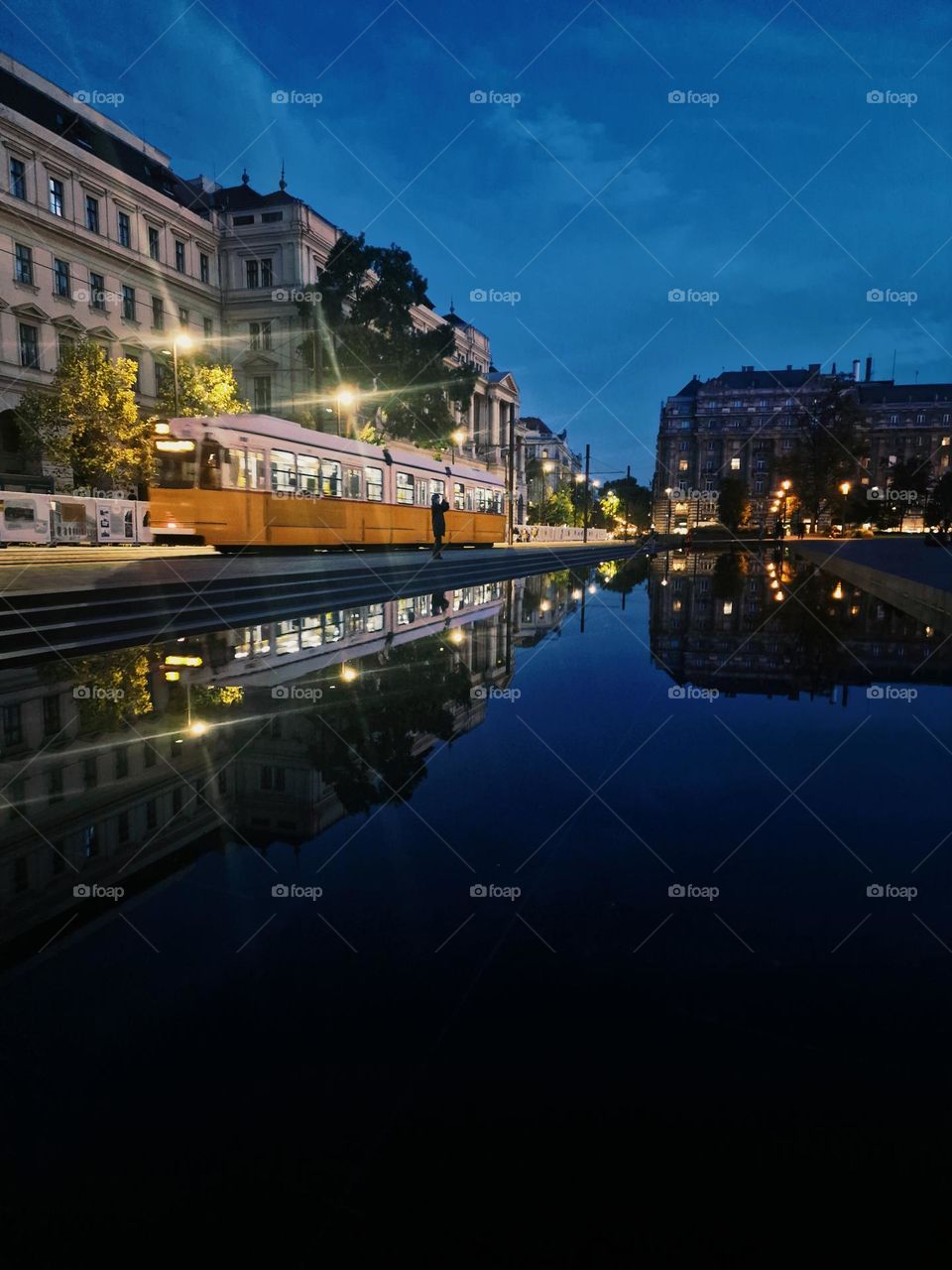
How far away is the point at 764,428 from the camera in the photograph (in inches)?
4070

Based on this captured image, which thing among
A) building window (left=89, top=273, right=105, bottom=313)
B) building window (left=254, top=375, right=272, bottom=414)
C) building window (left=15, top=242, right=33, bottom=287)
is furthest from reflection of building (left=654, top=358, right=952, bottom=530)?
building window (left=15, top=242, right=33, bottom=287)

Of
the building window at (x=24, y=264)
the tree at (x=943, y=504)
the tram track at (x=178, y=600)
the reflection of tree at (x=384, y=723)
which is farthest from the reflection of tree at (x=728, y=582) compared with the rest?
the building window at (x=24, y=264)

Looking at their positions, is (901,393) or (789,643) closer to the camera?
(789,643)

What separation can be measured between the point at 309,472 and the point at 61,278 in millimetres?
24982

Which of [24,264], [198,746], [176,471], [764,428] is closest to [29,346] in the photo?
[24,264]

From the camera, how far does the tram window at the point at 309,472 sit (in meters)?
20.9

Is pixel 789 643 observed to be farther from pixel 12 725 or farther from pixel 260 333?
A: pixel 260 333

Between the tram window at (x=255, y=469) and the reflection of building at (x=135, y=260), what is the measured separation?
755 inches

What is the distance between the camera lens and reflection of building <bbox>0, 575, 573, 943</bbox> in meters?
3.20

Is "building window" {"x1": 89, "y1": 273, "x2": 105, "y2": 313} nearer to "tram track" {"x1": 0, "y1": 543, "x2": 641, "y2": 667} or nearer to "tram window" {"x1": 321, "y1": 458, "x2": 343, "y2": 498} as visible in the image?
"tram window" {"x1": 321, "y1": 458, "x2": 343, "y2": 498}

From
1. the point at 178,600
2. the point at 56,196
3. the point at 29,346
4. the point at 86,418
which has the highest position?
the point at 56,196

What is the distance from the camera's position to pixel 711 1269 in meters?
1.38

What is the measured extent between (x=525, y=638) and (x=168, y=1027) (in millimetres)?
8392

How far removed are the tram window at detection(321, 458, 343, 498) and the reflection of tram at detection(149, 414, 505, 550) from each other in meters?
0.03
